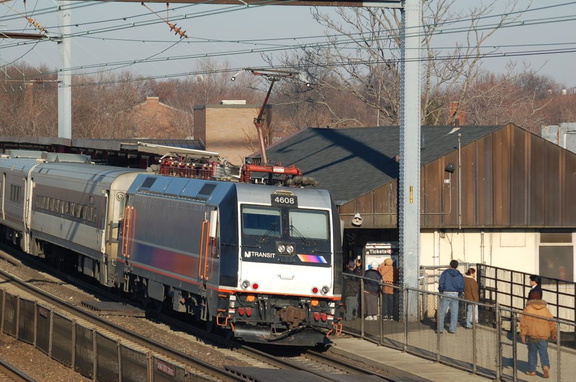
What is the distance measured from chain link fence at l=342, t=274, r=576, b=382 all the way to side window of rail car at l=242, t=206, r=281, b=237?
275 cm

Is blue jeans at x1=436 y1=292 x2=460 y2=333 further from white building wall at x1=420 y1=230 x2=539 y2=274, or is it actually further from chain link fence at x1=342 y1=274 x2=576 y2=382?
white building wall at x1=420 y1=230 x2=539 y2=274

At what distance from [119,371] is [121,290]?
421 inches

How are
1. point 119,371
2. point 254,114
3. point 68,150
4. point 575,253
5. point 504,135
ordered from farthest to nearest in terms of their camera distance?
point 254,114 < point 68,150 < point 575,253 < point 504,135 < point 119,371

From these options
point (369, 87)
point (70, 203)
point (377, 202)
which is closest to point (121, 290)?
point (70, 203)

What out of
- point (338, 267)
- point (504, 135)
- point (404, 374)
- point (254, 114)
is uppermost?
point (254, 114)

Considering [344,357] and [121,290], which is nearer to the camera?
[344,357]

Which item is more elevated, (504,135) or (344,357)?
(504,135)

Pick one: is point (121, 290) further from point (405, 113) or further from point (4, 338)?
point (405, 113)

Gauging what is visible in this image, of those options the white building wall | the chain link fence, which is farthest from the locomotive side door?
the white building wall

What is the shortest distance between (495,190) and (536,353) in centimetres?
954

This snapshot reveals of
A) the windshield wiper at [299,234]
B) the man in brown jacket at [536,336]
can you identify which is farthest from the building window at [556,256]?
the man in brown jacket at [536,336]

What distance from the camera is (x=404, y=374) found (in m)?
16.7

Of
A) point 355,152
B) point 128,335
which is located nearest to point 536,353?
point 128,335

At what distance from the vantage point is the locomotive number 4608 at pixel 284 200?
1839 cm
